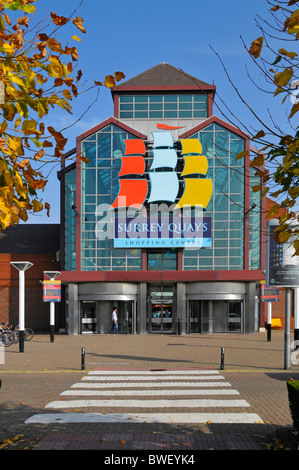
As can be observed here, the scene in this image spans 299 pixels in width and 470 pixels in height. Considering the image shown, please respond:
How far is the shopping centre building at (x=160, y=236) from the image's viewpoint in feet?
120

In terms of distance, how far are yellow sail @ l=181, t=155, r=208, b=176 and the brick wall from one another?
12906 mm

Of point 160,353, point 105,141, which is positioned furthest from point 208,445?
point 105,141

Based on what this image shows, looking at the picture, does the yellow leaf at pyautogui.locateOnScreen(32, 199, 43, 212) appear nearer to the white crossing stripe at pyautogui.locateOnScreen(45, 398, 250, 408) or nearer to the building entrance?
the white crossing stripe at pyautogui.locateOnScreen(45, 398, 250, 408)

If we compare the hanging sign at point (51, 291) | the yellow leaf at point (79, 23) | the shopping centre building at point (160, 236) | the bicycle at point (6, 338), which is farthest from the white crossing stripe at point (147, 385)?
the shopping centre building at point (160, 236)

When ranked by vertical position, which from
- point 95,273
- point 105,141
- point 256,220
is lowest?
point 95,273

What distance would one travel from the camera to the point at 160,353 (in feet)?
78.6

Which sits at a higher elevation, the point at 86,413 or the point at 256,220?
the point at 256,220

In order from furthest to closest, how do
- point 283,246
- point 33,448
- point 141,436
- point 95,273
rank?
1. point 95,273
2. point 283,246
3. point 141,436
4. point 33,448

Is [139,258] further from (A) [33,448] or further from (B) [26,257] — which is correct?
(A) [33,448]

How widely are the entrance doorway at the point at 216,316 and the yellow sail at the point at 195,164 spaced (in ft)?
29.0

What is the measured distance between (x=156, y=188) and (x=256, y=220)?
723cm

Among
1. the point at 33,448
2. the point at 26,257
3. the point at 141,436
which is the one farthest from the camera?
the point at 26,257

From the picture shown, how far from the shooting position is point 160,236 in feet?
120

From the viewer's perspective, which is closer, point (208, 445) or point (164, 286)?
point (208, 445)
